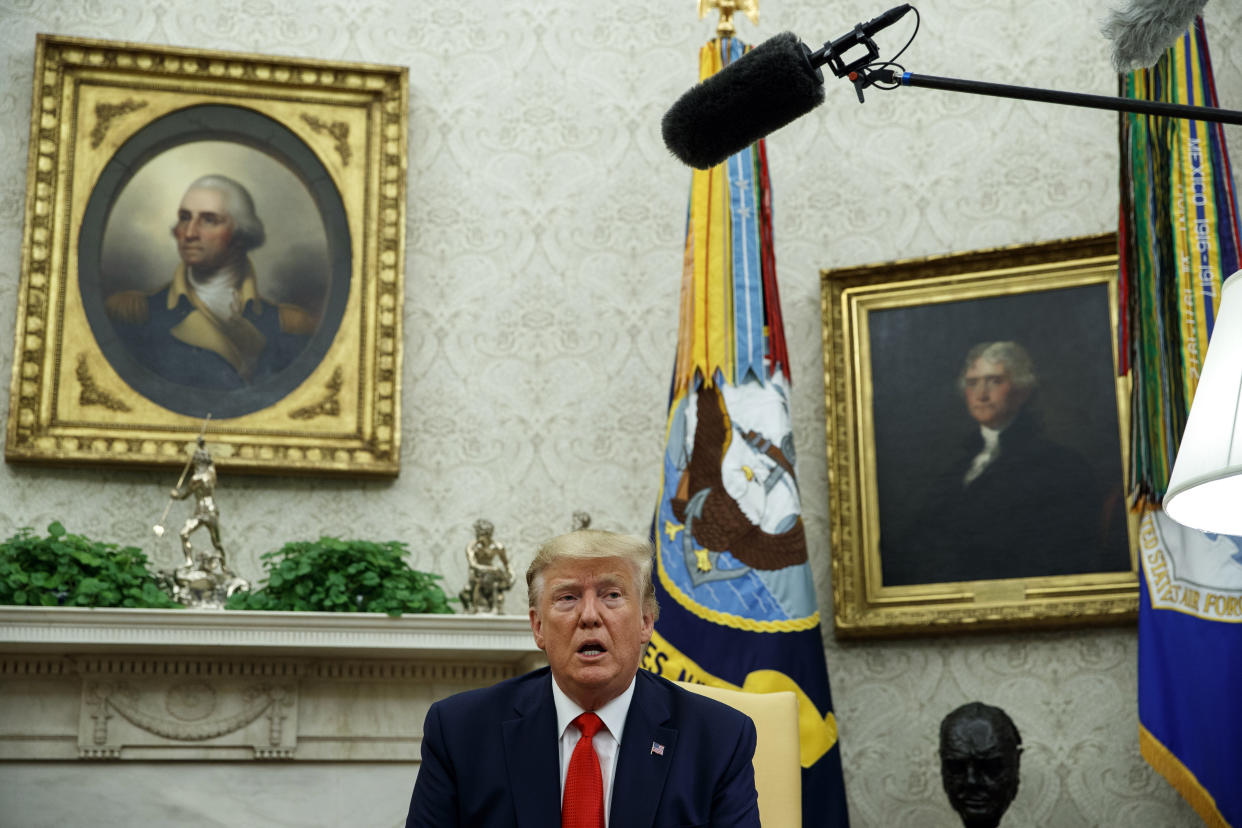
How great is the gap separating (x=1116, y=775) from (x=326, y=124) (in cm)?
395

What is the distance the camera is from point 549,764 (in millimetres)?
2348

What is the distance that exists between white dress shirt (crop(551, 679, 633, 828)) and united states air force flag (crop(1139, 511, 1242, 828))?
7.12 feet

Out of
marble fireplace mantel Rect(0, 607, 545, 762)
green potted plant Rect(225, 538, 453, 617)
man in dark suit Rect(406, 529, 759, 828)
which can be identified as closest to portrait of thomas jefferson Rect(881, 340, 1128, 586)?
marble fireplace mantel Rect(0, 607, 545, 762)

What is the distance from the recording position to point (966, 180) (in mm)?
5504

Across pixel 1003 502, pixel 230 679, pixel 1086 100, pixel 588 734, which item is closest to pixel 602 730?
pixel 588 734

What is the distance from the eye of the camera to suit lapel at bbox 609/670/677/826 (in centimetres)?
229

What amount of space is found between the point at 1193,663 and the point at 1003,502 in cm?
119

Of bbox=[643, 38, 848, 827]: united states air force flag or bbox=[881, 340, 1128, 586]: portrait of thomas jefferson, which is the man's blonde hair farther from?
bbox=[881, 340, 1128, 586]: portrait of thomas jefferson

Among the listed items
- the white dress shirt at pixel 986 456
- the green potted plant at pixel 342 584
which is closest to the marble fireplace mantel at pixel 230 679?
the green potted plant at pixel 342 584

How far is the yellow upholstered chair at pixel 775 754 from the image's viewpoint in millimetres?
3232

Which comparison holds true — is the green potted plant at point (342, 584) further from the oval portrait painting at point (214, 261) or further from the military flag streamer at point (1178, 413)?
the military flag streamer at point (1178, 413)

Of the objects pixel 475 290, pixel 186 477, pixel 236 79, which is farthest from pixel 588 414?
pixel 236 79

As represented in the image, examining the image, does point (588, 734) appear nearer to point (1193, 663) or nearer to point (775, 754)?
point (775, 754)

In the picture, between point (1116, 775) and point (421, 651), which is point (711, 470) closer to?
point (421, 651)
